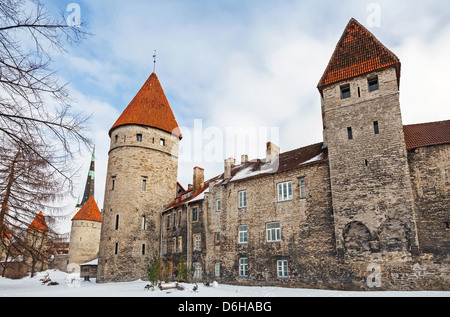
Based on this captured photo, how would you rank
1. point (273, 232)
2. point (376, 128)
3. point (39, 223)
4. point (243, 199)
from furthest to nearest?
point (243, 199)
point (273, 232)
point (376, 128)
point (39, 223)

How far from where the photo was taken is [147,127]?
3288cm

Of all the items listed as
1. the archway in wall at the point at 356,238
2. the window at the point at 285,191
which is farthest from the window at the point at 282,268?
the archway in wall at the point at 356,238

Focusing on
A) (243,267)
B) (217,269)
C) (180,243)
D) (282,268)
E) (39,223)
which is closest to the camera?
(39,223)

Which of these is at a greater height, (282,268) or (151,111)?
(151,111)

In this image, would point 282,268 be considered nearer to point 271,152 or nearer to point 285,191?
point 285,191

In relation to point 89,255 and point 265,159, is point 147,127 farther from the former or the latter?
point 89,255

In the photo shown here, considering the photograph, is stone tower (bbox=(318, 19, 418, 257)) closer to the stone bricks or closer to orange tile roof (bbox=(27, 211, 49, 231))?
orange tile roof (bbox=(27, 211, 49, 231))

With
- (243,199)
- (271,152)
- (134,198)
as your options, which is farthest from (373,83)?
(134,198)

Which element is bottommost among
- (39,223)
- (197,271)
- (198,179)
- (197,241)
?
(197,271)

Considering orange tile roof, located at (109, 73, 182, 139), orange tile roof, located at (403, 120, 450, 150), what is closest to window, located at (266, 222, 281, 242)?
orange tile roof, located at (403, 120, 450, 150)

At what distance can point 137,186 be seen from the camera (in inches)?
1220

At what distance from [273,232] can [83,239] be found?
119 ft

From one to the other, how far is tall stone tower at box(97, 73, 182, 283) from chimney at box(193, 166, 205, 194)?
156 inches
